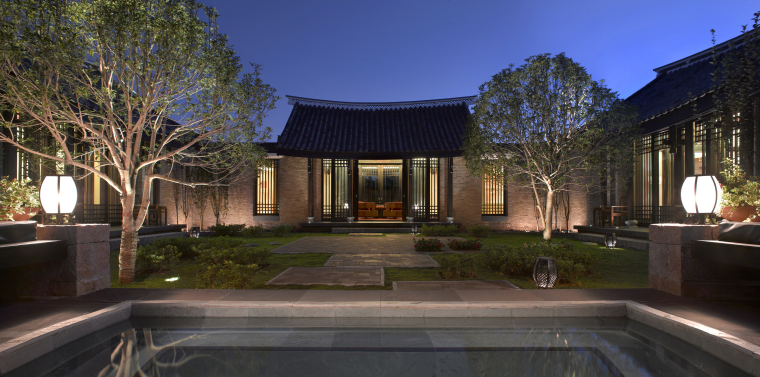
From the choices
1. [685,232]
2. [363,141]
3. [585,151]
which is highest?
[363,141]

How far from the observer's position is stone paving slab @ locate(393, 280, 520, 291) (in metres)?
5.48

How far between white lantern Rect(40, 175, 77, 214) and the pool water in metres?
2.16

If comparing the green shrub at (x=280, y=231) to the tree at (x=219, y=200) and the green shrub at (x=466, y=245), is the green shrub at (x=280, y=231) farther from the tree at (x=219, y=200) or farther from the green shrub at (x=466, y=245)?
the green shrub at (x=466, y=245)

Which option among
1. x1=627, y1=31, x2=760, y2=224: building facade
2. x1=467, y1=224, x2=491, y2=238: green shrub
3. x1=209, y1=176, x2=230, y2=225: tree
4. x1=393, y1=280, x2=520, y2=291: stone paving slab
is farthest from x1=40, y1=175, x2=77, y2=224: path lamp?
x1=627, y1=31, x2=760, y2=224: building facade

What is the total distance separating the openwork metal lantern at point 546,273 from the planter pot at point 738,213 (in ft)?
7.57

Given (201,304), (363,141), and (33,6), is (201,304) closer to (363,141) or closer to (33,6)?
(33,6)

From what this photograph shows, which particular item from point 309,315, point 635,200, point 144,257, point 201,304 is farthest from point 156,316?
point 635,200

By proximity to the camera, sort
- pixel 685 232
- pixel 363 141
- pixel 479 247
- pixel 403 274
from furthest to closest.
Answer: pixel 363 141 → pixel 479 247 → pixel 403 274 → pixel 685 232

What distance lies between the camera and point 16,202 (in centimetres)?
533

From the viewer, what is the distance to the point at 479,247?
32.7ft

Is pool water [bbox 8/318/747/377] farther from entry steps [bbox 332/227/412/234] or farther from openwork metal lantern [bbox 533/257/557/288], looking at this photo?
entry steps [bbox 332/227/412/234]

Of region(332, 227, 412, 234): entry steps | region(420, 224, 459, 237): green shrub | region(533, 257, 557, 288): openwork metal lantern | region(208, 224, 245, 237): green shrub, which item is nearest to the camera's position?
region(533, 257, 557, 288): openwork metal lantern

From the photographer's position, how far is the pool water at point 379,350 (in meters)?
3.18

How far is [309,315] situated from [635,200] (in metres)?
14.2
